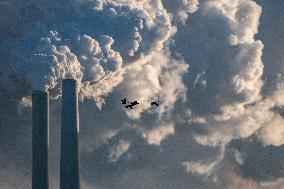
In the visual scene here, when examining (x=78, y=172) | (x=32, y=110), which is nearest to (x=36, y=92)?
(x=32, y=110)

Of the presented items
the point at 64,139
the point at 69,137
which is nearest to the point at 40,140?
the point at 64,139

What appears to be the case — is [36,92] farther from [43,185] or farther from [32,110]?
[43,185]

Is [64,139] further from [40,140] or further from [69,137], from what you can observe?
[40,140]

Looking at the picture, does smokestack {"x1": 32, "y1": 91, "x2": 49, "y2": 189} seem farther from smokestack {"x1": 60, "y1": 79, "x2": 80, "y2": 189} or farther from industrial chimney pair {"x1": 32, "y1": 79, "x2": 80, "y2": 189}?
smokestack {"x1": 60, "y1": 79, "x2": 80, "y2": 189}

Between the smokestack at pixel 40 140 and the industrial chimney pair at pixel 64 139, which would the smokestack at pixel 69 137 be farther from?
the smokestack at pixel 40 140

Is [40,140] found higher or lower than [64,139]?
higher

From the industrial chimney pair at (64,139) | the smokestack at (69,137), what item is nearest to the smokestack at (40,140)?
the industrial chimney pair at (64,139)
